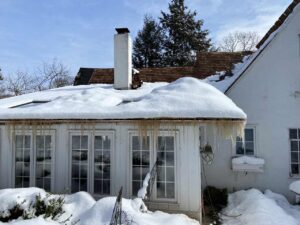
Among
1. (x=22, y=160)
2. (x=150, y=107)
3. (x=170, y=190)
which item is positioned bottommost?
(x=170, y=190)

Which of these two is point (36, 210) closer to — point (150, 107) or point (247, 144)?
point (150, 107)

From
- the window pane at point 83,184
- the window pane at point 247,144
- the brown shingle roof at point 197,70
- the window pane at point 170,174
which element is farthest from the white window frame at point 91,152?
the brown shingle roof at point 197,70

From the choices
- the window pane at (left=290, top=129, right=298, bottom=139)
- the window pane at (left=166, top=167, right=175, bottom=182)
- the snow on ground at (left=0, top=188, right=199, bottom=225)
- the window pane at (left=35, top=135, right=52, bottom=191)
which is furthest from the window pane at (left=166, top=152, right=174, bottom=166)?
the window pane at (left=290, top=129, right=298, bottom=139)

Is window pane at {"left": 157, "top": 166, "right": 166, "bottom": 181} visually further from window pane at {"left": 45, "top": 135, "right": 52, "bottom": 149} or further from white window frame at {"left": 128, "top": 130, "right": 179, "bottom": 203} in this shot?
window pane at {"left": 45, "top": 135, "right": 52, "bottom": 149}

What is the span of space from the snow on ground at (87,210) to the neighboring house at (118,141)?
55.3 inches

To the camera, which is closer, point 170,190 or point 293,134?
point 170,190

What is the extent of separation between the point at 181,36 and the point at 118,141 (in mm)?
28776

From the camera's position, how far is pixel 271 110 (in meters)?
12.1

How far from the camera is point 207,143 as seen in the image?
40.5 feet

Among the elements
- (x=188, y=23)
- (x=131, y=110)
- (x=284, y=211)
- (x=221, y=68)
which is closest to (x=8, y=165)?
(x=131, y=110)

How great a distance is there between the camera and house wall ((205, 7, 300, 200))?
1198 centimetres

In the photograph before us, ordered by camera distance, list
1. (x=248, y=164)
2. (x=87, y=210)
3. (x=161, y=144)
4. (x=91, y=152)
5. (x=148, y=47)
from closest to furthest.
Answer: (x=87, y=210), (x=161, y=144), (x=91, y=152), (x=248, y=164), (x=148, y=47)

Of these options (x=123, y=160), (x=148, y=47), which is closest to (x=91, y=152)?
(x=123, y=160)

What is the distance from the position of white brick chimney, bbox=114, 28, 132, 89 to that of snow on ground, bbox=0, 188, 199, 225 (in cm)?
602
